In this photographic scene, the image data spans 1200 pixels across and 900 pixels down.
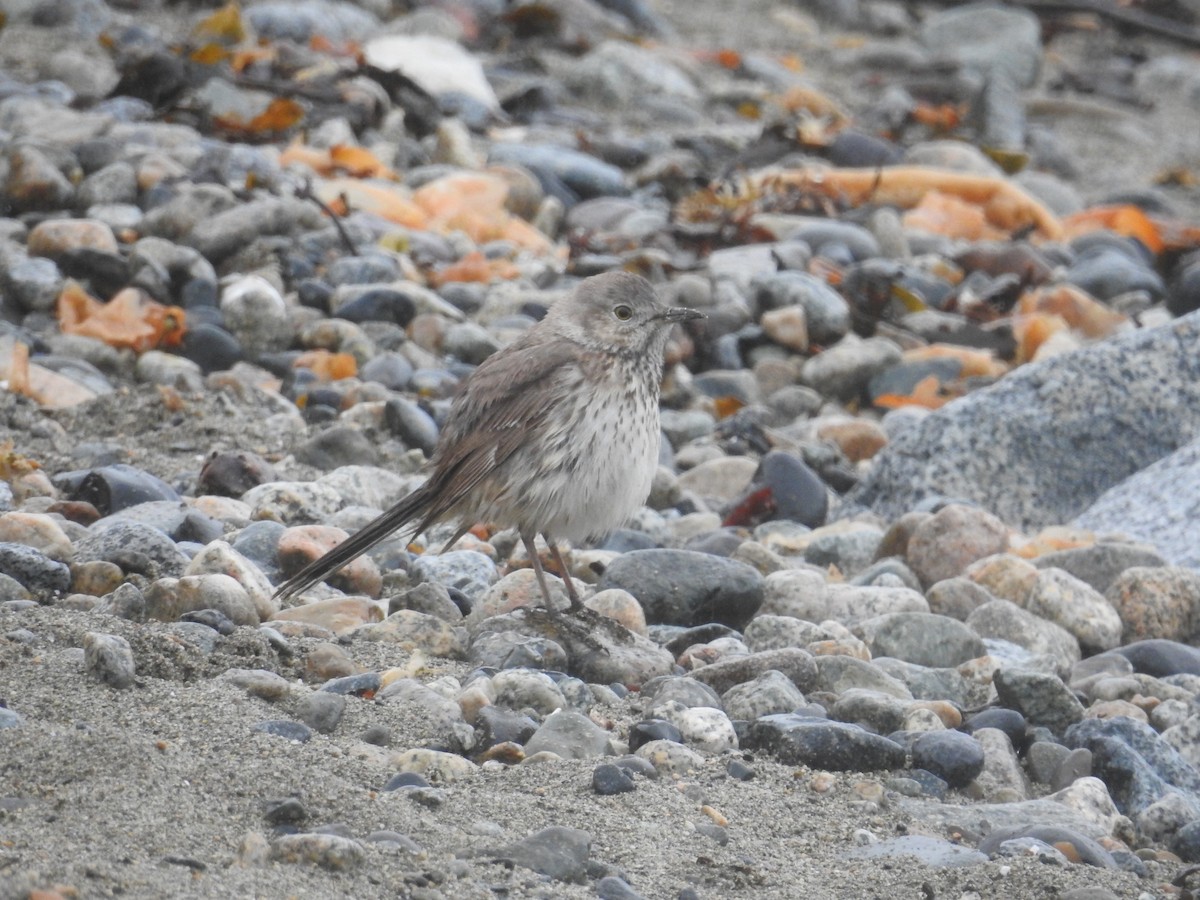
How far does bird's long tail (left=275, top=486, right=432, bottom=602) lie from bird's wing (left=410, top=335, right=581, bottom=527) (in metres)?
0.06

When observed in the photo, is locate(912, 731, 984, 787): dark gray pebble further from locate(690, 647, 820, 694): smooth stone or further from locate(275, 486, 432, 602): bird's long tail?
locate(275, 486, 432, 602): bird's long tail

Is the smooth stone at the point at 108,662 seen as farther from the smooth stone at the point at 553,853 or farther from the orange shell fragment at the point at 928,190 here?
the orange shell fragment at the point at 928,190

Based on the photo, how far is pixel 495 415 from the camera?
235 inches

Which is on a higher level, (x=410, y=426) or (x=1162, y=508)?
(x=1162, y=508)

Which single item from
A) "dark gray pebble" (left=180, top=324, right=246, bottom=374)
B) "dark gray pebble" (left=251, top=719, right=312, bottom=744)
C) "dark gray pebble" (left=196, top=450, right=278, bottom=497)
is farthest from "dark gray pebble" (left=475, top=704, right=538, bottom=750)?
"dark gray pebble" (left=180, top=324, right=246, bottom=374)

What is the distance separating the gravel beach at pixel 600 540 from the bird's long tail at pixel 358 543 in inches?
5.9

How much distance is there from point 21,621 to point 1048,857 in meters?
3.08

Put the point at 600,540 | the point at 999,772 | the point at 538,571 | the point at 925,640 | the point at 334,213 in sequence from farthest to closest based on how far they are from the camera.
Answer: the point at 334,213 → the point at 600,540 → the point at 925,640 → the point at 538,571 → the point at 999,772

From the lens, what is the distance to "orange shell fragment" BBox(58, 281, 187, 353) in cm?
816

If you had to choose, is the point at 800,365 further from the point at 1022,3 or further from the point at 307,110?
the point at 1022,3

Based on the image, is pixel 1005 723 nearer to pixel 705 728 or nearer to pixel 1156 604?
pixel 705 728

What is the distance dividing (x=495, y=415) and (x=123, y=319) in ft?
10.3

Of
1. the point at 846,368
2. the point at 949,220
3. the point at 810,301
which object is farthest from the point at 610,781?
the point at 949,220

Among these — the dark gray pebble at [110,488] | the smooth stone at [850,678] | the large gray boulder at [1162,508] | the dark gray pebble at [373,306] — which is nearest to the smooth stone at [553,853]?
the smooth stone at [850,678]
